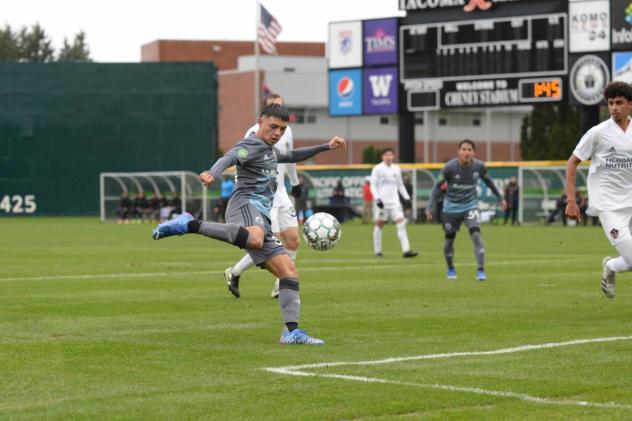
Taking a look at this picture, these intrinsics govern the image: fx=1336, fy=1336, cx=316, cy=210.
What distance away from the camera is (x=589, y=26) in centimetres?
4541

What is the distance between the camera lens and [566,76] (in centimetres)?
4550

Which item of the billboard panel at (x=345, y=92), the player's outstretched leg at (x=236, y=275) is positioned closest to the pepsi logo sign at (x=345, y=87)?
the billboard panel at (x=345, y=92)

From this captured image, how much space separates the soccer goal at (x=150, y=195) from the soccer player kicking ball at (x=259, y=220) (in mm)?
43807

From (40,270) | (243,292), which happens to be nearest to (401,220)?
(40,270)

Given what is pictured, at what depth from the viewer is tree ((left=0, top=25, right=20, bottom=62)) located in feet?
416

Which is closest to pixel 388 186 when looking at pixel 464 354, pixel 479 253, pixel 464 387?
pixel 479 253

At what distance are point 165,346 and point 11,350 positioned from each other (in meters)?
1.20

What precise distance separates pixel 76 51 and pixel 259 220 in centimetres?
12930

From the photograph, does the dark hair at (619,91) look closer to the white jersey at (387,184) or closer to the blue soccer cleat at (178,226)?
the blue soccer cleat at (178,226)

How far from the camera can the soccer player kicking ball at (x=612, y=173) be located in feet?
41.2

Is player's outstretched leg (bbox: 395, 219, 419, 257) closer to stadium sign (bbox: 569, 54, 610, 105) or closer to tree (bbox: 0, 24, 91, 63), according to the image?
stadium sign (bbox: 569, 54, 610, 105)

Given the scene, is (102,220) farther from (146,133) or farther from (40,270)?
(40,270)

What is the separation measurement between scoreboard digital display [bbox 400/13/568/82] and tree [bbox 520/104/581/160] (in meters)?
25.8

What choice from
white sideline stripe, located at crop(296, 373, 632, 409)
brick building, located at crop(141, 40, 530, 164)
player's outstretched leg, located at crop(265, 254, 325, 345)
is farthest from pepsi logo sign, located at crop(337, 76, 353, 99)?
white sideline stripe, located at crop(296, 373, 632, 409)
